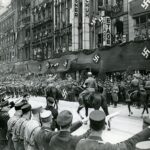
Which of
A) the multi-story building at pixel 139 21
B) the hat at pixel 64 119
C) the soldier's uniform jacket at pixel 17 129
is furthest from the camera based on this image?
the multi-story building at pixel 139 21

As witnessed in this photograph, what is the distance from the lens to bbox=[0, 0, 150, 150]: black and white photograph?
445 cm

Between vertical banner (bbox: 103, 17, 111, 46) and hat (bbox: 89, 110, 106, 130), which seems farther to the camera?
vertical banner (bbox: 103, 17, 111, 46)

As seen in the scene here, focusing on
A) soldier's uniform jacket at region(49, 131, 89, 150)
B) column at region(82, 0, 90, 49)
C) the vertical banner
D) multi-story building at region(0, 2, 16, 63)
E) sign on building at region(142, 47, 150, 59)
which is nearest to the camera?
soldier's uniform jacket at region(49, 131, 89, 150)

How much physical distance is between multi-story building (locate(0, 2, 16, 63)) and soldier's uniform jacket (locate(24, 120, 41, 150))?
183 ft

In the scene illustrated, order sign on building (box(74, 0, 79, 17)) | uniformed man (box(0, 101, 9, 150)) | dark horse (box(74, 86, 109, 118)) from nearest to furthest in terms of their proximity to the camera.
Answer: uniformed man (box(0, 101, 9, 150)) → dark horse (box(74, 86, 109, 118)) → sign on building (box(74, 0, 79, 17))

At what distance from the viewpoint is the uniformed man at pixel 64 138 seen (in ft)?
Answer: 12.9

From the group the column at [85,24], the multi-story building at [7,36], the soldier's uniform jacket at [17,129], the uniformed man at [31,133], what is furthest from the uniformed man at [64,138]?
the multi-story building at [7,36]

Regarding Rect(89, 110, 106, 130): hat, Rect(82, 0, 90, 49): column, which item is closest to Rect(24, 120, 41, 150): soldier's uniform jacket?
Rect(89, 110, 106, 130): hat

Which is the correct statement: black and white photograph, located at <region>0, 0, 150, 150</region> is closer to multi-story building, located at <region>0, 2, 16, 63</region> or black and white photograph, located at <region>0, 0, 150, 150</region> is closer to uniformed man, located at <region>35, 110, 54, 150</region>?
uniformed man, located at <region>35, 110, 54, 150</region>

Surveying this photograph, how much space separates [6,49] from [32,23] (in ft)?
52.0

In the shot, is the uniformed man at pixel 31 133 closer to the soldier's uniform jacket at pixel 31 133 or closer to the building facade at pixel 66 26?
the soldier's uniform jacket at pixel 31 133

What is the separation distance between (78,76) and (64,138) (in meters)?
29.0

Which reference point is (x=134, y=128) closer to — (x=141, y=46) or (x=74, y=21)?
(x=141, y=46)

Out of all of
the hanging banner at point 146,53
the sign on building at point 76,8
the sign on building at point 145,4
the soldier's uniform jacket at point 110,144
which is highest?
the sign on building at point 76,8
